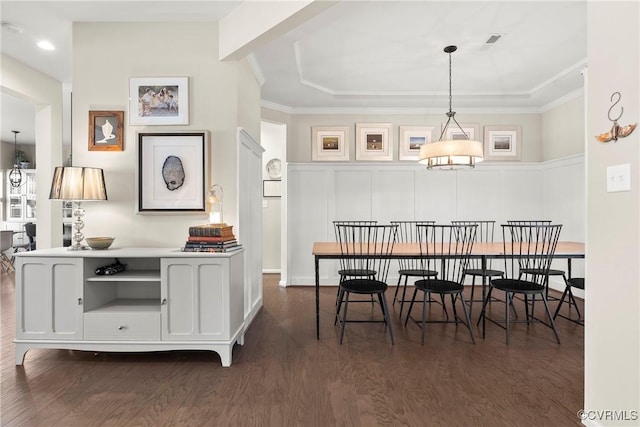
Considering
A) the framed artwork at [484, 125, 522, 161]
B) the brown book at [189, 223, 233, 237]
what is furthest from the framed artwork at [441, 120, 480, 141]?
the brown book at [189, 223, 233, 237]

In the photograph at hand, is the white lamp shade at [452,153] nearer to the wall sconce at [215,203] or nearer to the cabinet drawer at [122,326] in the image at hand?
the wall sconce at [215,203]

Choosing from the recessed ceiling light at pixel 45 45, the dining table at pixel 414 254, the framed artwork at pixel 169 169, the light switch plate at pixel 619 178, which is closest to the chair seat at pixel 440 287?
the dining table at pixel 414 254

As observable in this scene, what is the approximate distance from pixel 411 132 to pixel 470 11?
2344mm

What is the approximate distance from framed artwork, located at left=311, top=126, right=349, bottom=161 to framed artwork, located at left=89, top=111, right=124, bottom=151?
2679 mm

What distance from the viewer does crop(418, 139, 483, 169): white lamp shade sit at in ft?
10.2

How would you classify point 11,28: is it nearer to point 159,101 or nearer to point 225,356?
point 159,101

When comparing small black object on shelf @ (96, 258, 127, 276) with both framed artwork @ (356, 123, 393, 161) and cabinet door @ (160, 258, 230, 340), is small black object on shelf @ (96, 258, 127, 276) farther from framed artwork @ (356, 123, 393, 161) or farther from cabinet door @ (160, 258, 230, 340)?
framed artwork @ (356, 123, 393, 161)

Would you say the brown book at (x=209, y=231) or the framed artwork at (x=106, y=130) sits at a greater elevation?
the framed artwork at (x=106, y=130)

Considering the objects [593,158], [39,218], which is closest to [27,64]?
[39,218]

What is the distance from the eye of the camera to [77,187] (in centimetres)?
248

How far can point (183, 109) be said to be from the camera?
9.17ft

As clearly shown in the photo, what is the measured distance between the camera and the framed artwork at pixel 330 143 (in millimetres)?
4945

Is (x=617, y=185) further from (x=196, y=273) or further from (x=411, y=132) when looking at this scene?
(x=411, y=132)

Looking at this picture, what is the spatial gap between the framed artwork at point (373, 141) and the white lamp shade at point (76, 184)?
336cm
